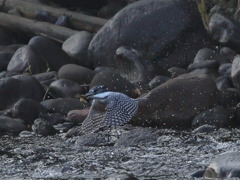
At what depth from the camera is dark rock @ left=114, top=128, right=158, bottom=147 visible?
9.91m

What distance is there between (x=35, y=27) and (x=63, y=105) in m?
3.52

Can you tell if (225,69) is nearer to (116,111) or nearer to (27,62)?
(116,111)

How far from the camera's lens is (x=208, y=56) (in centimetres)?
1287

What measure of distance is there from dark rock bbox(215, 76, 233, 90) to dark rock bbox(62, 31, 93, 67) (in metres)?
2.56

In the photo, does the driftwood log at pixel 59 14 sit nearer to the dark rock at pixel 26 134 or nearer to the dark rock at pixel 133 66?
the dark rock at pixel 133 66

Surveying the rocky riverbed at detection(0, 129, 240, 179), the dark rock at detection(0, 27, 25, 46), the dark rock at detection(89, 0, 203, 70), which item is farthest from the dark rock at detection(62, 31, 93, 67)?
the rocky riverbed at detection(0, 129, 240, 179)

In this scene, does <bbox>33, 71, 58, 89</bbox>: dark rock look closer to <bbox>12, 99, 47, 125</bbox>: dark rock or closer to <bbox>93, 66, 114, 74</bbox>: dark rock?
<bbox>93, 66, 114, 74</bbox>: dark rock

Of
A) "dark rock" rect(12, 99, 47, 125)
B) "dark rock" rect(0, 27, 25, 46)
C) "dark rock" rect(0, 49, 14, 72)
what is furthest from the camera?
"dark rock" rect(0, 27, 25, 46)

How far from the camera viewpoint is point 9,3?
53.7ft

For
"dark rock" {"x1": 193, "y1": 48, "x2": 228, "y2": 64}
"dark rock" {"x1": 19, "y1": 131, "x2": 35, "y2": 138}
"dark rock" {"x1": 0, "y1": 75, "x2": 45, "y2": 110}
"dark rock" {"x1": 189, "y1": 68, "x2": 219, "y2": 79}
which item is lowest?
"dark rock" {"x1": 19, "y1": 131, "x2": 35, "y2": 138}

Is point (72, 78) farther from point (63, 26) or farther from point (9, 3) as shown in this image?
point (9, 3)

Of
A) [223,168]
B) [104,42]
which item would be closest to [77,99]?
[104,42]

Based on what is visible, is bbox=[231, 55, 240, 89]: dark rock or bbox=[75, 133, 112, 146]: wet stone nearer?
bbox=[75, 133, 112, 146]: wet stone

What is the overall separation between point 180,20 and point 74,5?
3507mm
